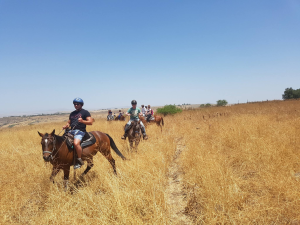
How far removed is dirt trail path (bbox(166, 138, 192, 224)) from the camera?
111 inches

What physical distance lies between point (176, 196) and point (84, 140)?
2.89 m

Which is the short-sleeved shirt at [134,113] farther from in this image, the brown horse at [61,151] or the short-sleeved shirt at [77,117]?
the short-sleeved shirt at [77,117]

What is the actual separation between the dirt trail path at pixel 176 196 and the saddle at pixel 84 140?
2514 mm

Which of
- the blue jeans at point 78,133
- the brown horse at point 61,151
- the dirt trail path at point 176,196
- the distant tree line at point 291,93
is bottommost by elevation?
the dirt trail path at point 176,196

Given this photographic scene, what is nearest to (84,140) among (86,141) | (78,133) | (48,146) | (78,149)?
(86,141)

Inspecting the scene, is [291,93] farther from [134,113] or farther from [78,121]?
[78,121]

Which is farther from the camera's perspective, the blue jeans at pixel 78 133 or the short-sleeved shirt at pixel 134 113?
the short-sleeved shirt at pixel 134 113

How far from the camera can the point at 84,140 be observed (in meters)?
4.50

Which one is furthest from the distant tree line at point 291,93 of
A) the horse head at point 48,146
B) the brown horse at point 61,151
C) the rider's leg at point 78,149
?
the horse head at point 48,146

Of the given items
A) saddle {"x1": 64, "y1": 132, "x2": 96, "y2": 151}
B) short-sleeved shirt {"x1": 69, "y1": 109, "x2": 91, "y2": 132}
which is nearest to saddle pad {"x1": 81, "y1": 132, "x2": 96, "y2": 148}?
saddle {"x1": 64, "y1": 132, "x2": 96, "y2": 151}

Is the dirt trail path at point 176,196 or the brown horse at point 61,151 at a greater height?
the brown horse at point 61,151

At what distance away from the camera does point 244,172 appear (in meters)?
4.03

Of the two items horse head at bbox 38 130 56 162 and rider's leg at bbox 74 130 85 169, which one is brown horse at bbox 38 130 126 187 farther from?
rider's leg at bbox 74 130 85 169

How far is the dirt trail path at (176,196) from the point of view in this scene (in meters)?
2.82
